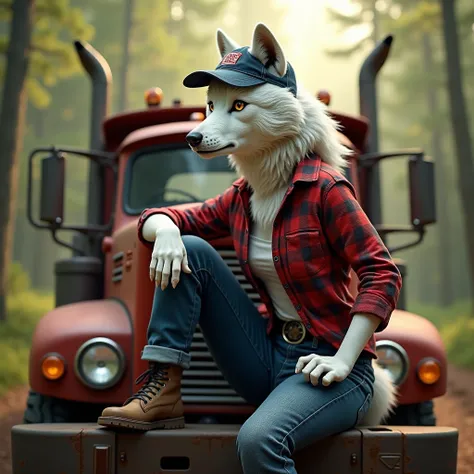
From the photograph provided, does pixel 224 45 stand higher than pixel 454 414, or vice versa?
pixel 224 45

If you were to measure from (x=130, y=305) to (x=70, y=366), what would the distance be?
0.47 metres

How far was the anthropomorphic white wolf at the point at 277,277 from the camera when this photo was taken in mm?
2879

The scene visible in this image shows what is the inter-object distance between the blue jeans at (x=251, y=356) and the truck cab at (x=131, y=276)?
636 millimetres

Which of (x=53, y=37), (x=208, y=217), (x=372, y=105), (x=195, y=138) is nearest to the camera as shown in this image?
(x=195, y=138)

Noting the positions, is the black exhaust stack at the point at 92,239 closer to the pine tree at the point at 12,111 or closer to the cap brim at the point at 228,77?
the cap brim at the point at 228,77

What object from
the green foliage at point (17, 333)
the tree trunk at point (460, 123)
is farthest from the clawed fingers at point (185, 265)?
the tree trunk at point (460, 123)

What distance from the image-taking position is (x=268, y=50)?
3.15 metres

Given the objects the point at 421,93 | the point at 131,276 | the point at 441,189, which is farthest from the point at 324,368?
the point at 441,189

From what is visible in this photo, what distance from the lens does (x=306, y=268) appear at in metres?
3.06

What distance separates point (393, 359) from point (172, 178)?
1.88 meters

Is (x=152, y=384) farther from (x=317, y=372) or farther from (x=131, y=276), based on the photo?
(x=131, y=276)

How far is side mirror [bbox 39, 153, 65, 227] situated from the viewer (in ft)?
16.3

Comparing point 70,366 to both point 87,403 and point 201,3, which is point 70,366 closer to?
point 87,403

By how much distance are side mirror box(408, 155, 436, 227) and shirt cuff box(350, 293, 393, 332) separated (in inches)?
86.5
